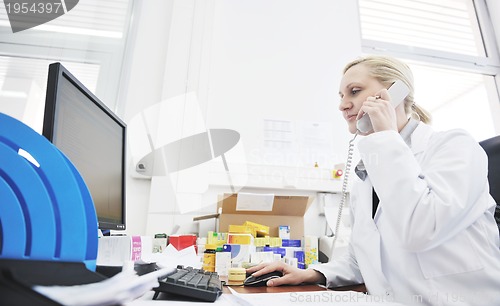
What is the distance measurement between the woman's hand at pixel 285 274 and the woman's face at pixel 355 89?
541mm

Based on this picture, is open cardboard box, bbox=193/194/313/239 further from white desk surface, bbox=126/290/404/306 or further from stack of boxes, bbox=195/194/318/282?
white desk surface, bbox=126/290/404/306

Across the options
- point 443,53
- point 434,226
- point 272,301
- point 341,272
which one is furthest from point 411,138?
point 443,53

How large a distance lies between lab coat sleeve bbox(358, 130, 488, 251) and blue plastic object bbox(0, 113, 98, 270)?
0.65 metres

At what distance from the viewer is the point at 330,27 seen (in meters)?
2.46

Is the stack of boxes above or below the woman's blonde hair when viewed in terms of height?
below

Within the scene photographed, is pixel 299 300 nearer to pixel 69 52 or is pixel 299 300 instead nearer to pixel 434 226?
pixel 434 226

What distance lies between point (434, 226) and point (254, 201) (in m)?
0.93

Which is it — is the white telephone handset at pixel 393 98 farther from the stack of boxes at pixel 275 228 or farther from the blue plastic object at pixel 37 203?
the blue plastic object at pixel 37 203

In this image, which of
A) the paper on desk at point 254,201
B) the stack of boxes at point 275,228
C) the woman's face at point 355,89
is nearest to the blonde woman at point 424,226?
the woman's face at point 355,89

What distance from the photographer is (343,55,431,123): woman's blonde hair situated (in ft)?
3.45

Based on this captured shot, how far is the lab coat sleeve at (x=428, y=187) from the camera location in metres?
0.67

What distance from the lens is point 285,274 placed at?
81 cm

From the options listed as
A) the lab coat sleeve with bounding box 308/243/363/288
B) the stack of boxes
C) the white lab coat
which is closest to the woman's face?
the white lab coat

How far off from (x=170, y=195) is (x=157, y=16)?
1.31 meters
